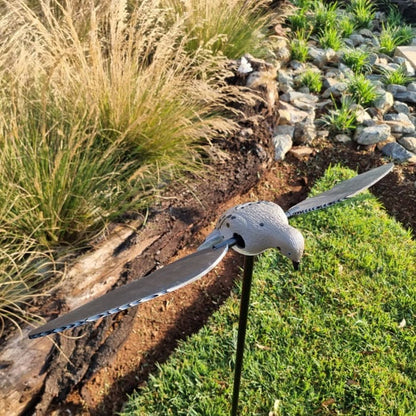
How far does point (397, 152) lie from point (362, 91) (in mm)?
653

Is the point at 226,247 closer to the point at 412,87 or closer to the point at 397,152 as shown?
the point at 397,152

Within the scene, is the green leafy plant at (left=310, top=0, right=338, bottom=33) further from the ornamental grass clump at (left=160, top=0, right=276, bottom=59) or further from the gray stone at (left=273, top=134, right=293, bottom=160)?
the gray stone at (left=273, top=134, right=293, bottom=160)

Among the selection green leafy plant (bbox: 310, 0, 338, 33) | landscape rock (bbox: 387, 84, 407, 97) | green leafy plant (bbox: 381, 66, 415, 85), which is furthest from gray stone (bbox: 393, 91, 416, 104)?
green leafy plant (bbox: 310, 0, 338, 33)

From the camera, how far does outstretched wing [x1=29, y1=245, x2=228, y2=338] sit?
803 mm

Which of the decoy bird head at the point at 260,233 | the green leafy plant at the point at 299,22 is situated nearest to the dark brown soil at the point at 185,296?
the decoy bird head at the point at 260,233

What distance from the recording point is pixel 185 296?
7.97ft

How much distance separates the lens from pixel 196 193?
2605 millimetres

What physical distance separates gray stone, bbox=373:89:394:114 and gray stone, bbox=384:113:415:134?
7cm

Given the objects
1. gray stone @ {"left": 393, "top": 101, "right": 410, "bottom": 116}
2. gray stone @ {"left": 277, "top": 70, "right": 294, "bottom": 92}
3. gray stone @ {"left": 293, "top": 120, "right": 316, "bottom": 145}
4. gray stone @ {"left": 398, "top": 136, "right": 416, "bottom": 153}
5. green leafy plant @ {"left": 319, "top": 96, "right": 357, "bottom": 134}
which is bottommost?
gray stone @ {"left": 398, "top": 136, "right": 416, "bottom": 153}

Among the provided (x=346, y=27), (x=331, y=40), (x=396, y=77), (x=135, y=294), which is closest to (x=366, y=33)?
(x=346, y=27)

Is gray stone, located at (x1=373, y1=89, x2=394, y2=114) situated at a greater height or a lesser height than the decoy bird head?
lesser

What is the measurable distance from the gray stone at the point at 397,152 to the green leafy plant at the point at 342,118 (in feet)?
0.97

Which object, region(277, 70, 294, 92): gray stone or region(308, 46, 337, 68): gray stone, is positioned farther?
region(308, 46, 337, 68): gray stone

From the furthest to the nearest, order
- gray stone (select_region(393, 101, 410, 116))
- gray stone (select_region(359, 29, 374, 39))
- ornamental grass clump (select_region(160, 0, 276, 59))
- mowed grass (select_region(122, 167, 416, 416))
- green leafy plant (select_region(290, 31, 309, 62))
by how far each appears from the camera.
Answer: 1. gray stone (select_region(359, 29, 374, 39))
2. green leafy plant (select_region(290, 31, 309, 62))
3. gray stone (select_region(393, 101, 410, 116))
4. ornamental grass clump (select_region(160, 0, 276, 59))
5. mowed grass (select_region(122, 167, 416, 416))
